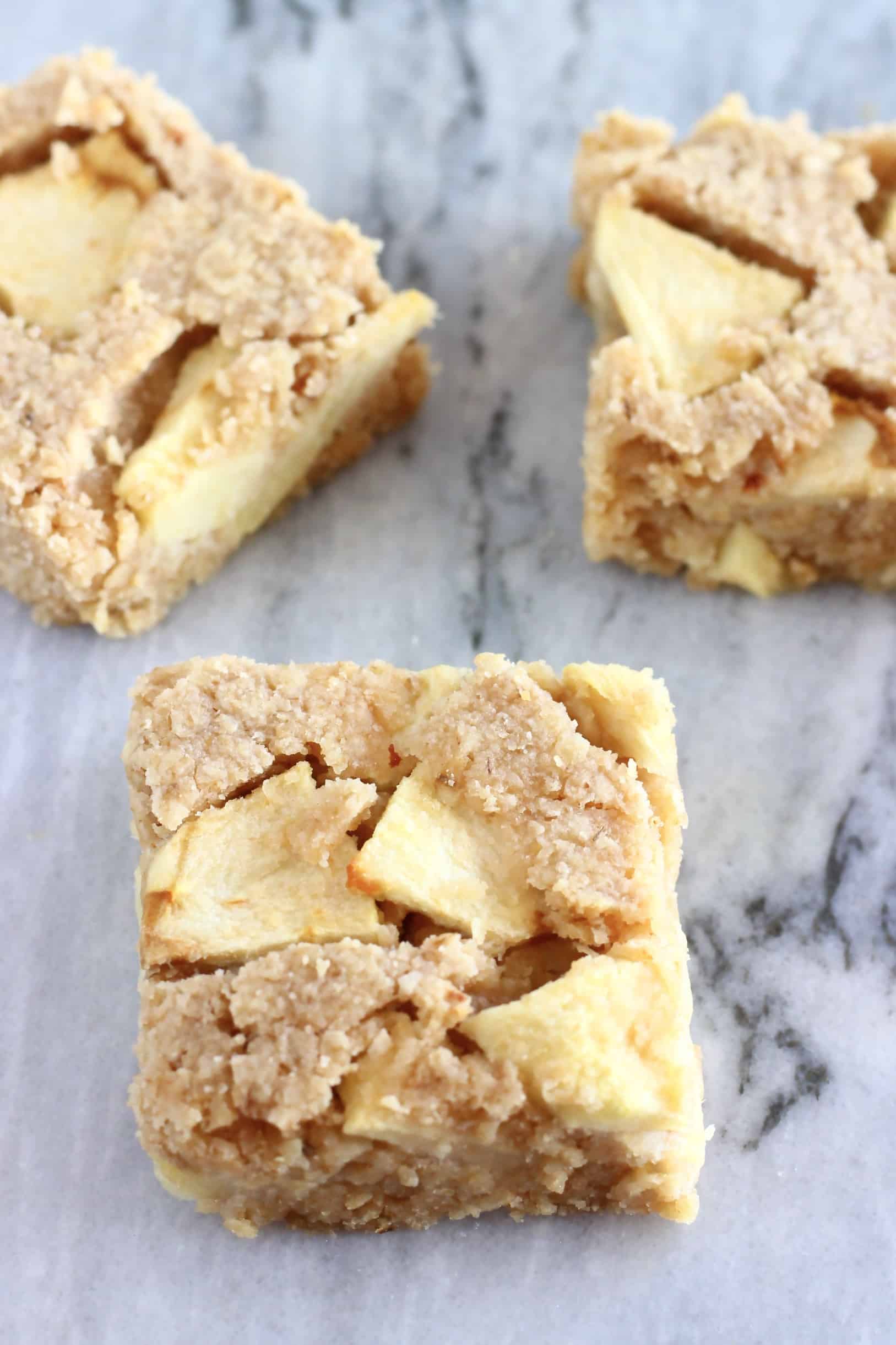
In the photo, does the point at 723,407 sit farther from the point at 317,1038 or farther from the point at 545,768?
the point at 317,1038

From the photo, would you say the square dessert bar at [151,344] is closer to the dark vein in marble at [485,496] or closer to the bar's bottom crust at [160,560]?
the bar's bottom crust at [160,560]

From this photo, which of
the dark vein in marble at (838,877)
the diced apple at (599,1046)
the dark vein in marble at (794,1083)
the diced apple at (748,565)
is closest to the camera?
the diced apple at (599,1046)

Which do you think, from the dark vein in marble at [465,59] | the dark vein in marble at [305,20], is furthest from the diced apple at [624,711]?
the dark vein in marble at [305,20]

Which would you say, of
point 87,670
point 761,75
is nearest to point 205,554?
point 87,670

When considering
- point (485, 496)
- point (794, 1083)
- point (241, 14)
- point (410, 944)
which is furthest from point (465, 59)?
point (794, 1083)

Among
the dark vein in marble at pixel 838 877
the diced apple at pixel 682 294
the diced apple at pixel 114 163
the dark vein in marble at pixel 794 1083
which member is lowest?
the dark vein in marble at pixel 794 1083

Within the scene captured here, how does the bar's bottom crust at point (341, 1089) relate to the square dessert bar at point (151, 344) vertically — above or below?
below
